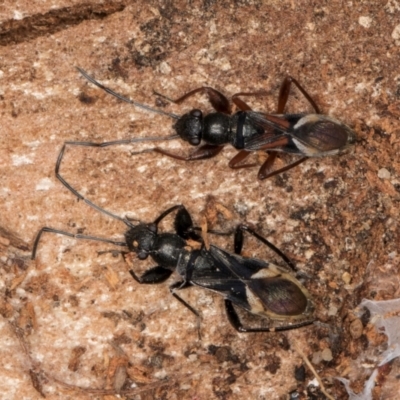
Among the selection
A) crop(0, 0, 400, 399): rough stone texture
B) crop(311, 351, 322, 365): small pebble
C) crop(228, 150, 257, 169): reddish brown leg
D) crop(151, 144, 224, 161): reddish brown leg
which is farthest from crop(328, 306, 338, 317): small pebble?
crop(151, 144, 224, 161): reddish brown leg

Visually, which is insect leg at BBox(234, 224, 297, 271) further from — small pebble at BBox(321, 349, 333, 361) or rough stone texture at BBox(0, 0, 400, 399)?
small pebble at BBox(321, 349, 333, 361)

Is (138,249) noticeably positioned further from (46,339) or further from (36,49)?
(36,49)

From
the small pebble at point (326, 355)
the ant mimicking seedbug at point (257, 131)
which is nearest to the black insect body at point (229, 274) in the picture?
the small pebble at point (326, 355)

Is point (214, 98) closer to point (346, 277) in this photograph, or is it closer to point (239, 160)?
point (239, 160)

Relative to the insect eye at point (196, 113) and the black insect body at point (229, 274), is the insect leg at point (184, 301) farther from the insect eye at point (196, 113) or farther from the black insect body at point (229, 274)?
the insect eye at point (196, 113)

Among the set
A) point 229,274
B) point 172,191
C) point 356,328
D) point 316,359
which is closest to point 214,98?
point 172,191

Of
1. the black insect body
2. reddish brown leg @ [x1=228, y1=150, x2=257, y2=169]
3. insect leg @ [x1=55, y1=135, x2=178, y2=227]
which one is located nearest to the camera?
the black insect body

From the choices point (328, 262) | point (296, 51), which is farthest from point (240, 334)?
point (296, 51)
